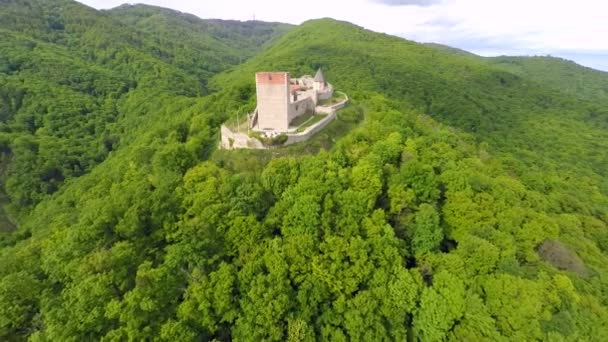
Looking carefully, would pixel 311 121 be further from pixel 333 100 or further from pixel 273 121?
pixel 333 100

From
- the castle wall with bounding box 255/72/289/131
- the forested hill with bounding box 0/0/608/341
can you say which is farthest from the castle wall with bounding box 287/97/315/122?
the forested hill with bounding box 0/0/608/341

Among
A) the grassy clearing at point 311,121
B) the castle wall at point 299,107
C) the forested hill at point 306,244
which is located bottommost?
the forested hill at point 306,244

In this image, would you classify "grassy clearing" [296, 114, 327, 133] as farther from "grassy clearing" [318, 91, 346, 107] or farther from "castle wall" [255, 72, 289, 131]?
"grassy clearing" [318, 91, 346, 107]

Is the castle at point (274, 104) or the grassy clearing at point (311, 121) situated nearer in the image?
the castle at point (274, 104)

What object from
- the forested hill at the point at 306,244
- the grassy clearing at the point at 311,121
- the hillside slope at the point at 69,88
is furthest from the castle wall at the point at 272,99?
the hillside slope at the point at 69,88

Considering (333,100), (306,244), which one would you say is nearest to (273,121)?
(333,100)

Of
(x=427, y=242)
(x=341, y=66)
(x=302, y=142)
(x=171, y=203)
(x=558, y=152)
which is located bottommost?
(x=558, y=152)

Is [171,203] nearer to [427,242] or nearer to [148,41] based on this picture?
[427,242]

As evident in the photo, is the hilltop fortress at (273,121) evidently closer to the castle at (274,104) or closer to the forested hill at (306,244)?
the castle at (274,104)

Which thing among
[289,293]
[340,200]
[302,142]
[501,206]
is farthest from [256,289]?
[501,206]
